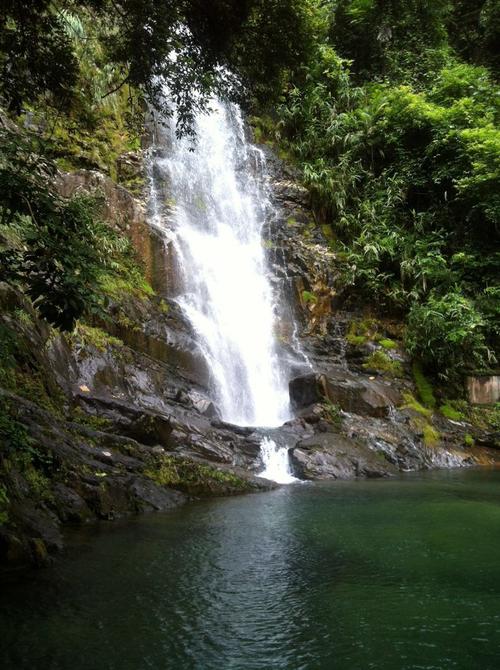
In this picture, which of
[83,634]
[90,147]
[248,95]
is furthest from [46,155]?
[90,147]

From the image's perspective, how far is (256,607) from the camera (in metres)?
4.66

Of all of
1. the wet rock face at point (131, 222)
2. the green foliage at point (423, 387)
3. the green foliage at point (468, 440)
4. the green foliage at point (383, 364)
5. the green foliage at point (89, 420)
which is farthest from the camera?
the green foliage at point (383, 364)

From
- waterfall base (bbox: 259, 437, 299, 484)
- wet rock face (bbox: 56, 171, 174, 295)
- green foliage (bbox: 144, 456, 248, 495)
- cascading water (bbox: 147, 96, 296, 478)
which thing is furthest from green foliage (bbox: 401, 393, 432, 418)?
green foliage (bbox: 144, 456, 248, 495)

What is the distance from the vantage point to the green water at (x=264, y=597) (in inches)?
148

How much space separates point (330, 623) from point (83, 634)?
1862 millimetres

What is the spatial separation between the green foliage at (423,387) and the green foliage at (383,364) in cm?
52

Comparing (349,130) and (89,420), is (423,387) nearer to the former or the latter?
(89,420)

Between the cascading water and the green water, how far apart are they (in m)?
5.49

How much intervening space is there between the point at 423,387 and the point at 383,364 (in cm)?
148

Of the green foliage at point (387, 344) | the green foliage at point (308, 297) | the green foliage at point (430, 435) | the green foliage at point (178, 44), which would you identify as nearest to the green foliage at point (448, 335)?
the green foliage at point (387, 344)

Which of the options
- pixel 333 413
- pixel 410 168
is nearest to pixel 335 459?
pixel 333 413

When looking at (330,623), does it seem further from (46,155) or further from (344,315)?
(344,315)

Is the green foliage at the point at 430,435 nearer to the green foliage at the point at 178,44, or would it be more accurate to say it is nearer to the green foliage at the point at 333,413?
the green foliage at the point at 333,413

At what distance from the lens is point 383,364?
1833 centimetres
